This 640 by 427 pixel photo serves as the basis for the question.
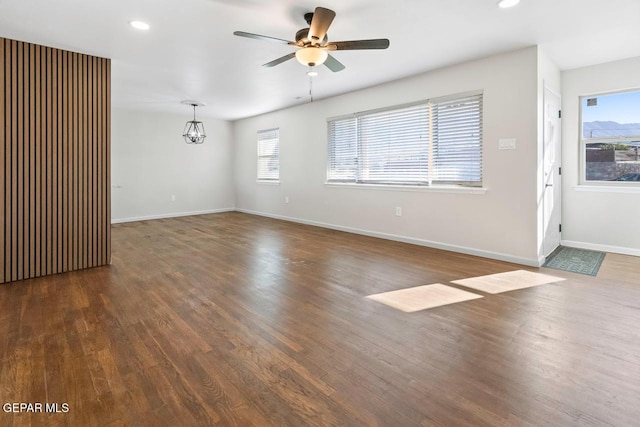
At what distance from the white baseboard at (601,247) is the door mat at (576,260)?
130 millimetres

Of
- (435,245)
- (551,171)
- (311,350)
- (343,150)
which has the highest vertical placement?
(343,150)

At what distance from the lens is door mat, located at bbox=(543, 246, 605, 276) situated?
372 cm

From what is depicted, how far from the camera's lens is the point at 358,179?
19.6 feet

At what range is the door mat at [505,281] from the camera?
3.14 m

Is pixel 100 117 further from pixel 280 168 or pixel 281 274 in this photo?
pixel 280 168

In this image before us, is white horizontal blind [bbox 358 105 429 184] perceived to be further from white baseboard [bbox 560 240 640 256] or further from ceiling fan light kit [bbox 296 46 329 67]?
ceiling fan light kit [bbox 296 46 329 67]

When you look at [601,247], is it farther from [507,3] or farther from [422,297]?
[507,3]

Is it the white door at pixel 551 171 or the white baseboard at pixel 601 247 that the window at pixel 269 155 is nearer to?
the white door at pixel 551 171

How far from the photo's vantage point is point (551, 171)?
168 inches

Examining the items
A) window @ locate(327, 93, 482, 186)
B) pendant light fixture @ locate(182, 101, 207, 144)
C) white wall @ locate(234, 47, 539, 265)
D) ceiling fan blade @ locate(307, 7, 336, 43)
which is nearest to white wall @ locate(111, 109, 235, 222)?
pendant light fixture @ locate(182, 101, 207, 144)

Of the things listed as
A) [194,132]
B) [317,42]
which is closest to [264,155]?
[194,132]

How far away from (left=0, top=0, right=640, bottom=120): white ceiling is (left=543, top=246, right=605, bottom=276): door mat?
244cm

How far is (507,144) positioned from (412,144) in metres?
1.37

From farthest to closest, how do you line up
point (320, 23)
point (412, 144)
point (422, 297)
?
point (412, 144), point (422, 297), point (320, 23)
